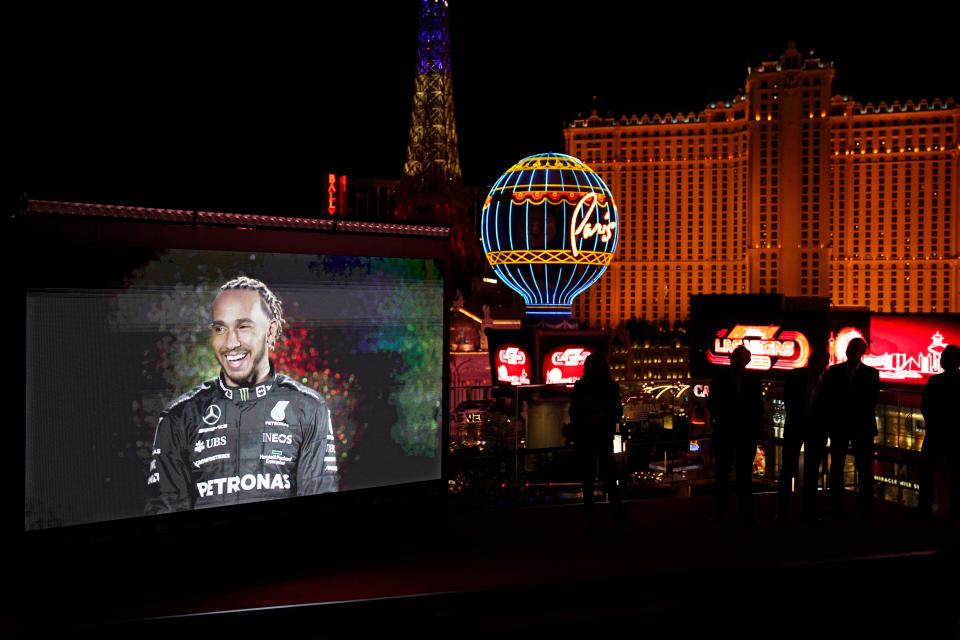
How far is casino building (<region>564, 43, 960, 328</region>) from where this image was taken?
230ft

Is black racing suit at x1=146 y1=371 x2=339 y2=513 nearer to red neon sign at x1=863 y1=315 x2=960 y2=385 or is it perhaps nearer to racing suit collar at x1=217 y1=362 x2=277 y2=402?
racing suit collar at x1=217 y1=362 x2=277 y2=402

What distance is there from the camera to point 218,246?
18.7 feet

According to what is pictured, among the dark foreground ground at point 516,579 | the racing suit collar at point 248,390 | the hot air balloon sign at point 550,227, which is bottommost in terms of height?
the dark foreground ground at point 516,579

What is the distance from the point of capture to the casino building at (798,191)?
70.1 m

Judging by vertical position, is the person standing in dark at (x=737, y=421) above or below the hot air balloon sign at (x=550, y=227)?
below

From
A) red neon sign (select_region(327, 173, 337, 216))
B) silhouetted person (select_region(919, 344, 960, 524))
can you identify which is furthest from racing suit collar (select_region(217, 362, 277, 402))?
red neon sign (select_region(327, 173, 337, 216))

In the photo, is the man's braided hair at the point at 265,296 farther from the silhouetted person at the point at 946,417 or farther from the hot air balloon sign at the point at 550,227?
the hot air balloon sign at the point at 550,227

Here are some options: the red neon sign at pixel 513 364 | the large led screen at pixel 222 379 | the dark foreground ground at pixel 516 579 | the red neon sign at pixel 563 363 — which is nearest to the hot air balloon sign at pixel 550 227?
the red neon sign at pixel 563 363

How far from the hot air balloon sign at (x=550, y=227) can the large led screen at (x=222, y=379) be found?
57.6 ft

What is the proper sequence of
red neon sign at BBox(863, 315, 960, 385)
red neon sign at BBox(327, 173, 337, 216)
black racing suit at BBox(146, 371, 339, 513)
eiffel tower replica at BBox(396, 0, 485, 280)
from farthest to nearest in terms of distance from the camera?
eiffel tower replica at BBox(396, 0, 485, 280) → red neon sign at BBox(327, 173, 337, 216) → red neon sign at BBox(863, 315, 960, 385) → black racing suit at BBox(146, 371, 339, 513)

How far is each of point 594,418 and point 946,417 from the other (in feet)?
8.92

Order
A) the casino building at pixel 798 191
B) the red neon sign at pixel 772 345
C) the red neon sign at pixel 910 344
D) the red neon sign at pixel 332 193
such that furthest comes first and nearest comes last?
the casino building at pixel 798 191 < the red neon sign at pixel 332 193 < the red neon sign at pixel 772 345 < the red neon sign at pixel 910 344

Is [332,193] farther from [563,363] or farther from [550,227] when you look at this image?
[563,363]

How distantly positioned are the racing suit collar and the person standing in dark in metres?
3.25
